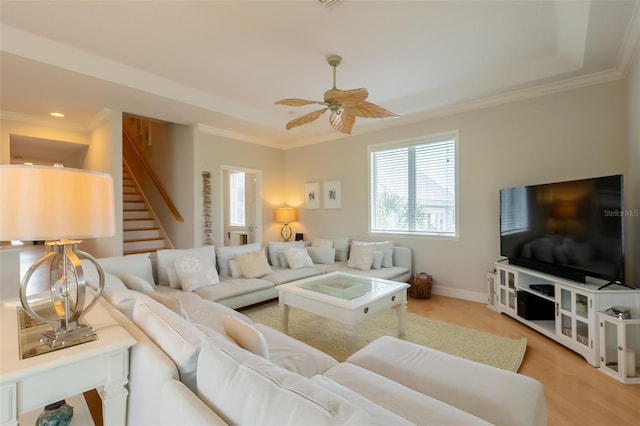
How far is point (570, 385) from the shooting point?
6.95 feet

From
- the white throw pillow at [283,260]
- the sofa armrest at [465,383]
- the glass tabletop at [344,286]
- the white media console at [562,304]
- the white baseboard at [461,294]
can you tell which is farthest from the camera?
the white throw pillow at [283,260]

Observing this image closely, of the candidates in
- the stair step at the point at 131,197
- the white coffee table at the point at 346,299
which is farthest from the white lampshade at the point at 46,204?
the stair step at the point at 131,197

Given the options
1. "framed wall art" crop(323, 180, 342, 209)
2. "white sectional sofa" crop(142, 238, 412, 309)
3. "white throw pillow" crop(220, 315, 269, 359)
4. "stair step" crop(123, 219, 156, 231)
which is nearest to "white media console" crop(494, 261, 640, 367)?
"white sectional sofa" crop(142, 238, 412, 309)

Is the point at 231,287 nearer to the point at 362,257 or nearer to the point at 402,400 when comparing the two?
the point at 362,257

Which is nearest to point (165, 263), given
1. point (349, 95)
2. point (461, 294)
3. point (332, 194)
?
point (349, 95)

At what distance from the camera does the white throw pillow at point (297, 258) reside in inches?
171

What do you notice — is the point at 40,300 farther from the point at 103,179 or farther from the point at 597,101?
the point at 597,101

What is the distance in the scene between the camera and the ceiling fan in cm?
261

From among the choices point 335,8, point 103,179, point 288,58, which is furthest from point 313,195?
point 103,179

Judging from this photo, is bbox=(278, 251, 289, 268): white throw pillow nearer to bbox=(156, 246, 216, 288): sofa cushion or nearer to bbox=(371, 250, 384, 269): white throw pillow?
bbox=(371, 250, 384, 269): white throw pillow

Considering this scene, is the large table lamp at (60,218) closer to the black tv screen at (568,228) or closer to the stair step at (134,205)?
the black tv screen at (568,228)

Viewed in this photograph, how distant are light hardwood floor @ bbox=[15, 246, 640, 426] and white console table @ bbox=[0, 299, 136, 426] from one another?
63cm

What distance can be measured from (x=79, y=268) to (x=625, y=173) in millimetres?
4843

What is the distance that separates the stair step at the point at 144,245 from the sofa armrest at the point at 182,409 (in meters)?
4.99
